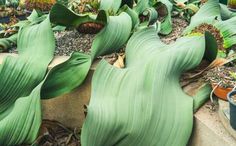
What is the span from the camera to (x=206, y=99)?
1.27m

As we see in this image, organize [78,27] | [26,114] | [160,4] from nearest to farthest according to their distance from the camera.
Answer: [26,114], [78,27], [160,4]

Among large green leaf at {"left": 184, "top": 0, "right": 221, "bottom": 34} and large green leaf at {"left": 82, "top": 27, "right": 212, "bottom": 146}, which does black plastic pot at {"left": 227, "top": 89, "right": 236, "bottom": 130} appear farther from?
large green leaf at {"left": 184, "top": 0, "right": 221, "bottom": 34}

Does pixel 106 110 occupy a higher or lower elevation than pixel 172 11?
higher

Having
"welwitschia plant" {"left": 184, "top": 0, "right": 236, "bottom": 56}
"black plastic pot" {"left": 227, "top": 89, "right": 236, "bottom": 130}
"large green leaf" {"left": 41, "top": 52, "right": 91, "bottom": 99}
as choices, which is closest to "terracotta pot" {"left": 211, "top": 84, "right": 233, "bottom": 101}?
"black plastic pot" {"left": 227, "top": 89, "right": 236, "bottom": 130}

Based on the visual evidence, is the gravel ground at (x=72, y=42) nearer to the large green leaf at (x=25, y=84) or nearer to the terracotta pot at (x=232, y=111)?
the large green leaf at (x=25, y=84)

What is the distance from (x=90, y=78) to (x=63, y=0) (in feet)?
3.73

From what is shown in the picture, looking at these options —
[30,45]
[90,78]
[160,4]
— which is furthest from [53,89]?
[160,4]

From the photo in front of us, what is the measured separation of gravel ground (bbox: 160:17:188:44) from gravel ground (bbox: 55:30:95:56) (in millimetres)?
343

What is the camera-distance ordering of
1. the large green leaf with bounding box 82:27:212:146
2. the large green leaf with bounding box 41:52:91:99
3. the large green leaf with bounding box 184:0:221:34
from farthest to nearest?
the large green leaf with bounding box 184:0:221:34
the large green leaf with bounding box 41:52:91:99
the large green leaf with bounding box 82:27:212:146

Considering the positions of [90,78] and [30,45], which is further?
[30,45]

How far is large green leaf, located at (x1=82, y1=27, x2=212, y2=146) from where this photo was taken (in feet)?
3.94

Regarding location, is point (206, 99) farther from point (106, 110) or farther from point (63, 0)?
point (63, 0)

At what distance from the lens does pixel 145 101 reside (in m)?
1.26

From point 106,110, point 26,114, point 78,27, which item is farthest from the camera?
point 78,27
